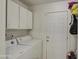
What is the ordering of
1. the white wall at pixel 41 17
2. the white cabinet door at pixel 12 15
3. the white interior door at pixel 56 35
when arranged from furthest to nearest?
the white wall at pixel 41 17
the white interior door at pixel 56 35
the white cabinet door at pixel 12 15

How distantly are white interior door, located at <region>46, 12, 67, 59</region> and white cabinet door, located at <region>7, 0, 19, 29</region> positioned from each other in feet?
5.18

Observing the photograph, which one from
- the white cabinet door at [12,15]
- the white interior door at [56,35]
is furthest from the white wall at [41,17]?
the white cabinet door at [12,15]

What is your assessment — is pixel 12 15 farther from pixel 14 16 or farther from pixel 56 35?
pixel 56 35

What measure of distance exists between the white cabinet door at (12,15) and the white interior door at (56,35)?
1580mm

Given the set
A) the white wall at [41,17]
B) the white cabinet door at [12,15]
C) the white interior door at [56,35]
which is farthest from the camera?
the white wall at [41,17]

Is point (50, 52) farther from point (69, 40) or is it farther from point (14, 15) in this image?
point (14, 15)

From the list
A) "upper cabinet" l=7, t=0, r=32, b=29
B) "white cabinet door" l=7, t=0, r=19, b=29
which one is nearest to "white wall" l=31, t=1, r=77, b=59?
"upper cabinet" l=7, t=0, r=32, b=29

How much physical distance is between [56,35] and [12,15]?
6.55 feet

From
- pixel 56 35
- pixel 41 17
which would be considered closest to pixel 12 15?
pixel 41 17

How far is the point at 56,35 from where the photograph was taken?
3699 mm

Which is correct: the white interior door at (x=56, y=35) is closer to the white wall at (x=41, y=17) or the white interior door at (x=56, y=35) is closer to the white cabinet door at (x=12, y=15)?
the white wall at (x=41, y=17)

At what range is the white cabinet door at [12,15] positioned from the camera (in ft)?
7.34

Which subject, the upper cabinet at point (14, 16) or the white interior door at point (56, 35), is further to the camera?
the white interior door at point (56, 35)

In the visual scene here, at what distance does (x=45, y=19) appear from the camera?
3.87m
